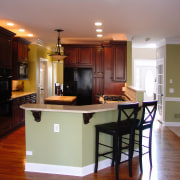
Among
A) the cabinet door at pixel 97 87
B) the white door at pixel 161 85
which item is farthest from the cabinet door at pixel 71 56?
the white door at pixel 161 85

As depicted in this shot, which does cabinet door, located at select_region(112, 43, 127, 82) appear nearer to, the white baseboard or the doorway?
the white baseboard

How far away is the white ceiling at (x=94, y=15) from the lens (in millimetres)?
3604

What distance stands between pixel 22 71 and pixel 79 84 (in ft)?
6.13

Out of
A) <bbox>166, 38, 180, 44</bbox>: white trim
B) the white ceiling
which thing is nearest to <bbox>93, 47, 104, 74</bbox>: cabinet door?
the white ceiling

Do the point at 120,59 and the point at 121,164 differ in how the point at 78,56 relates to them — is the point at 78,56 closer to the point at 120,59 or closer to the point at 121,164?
the point at 120,59

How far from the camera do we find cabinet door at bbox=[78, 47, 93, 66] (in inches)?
288

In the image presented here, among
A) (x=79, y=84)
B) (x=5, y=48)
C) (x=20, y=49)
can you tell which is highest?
(x=20, y=49)

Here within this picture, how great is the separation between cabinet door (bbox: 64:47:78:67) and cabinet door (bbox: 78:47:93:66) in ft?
0.55

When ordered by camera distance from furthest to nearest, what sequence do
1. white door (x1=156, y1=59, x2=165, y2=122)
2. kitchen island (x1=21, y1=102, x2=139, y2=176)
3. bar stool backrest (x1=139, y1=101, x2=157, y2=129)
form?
white door (x1=156, y1=59, x2=165, y2=122), bar stool backrest (x1=139, y1=101, x2=157, y2=129), kitchen island (x1=21, y1=102, x2=139, y2=176)

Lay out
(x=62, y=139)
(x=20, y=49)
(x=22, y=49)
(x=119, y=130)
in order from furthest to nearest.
→ (x=22, y=49)
(x=20, y=49)
(x=62, y=139)
(x=119, y=130)

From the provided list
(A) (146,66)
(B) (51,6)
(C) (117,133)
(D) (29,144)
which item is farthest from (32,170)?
(A) (146,66)

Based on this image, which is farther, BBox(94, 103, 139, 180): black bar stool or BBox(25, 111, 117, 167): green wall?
BBox(25, 111, 117, 167): green wall

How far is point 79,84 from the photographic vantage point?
7363 mm

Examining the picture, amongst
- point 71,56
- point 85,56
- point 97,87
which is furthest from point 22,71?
point 97,87
